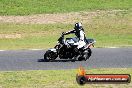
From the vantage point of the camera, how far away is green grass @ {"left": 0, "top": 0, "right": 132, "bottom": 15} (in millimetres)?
35812

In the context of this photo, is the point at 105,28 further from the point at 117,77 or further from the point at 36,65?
the point at 117,77

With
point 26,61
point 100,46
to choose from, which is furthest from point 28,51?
point 100,46

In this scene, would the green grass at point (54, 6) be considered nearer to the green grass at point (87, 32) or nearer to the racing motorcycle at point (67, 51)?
the green grass at point (87, 32)

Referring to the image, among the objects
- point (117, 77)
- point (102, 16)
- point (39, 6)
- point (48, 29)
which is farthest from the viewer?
point (39, 6)

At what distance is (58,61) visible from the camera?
2234 centimetres

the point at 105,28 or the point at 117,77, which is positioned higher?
the point at 117,77

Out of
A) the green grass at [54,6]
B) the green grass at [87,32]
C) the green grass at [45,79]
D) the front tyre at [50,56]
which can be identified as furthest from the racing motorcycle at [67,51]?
the green grass at [54,6]

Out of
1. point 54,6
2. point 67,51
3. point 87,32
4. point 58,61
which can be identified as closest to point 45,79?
point 58,61

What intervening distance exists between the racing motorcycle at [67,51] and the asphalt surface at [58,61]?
29 centimetres

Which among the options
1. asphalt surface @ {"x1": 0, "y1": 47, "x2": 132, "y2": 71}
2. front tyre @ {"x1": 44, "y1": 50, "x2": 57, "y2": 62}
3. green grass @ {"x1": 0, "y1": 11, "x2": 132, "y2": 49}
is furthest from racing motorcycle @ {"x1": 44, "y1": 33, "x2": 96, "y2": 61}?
green grass @ {"x1": 0, "y1": 11, "x2": 132, "y2": 49}

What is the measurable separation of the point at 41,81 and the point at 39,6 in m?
20.3

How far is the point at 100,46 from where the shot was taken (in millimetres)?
26719

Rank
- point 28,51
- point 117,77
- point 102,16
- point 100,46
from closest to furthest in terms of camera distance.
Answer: point 117,77, point 28,51, point 100,46, point 102,16

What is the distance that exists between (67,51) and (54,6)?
15.0 m
